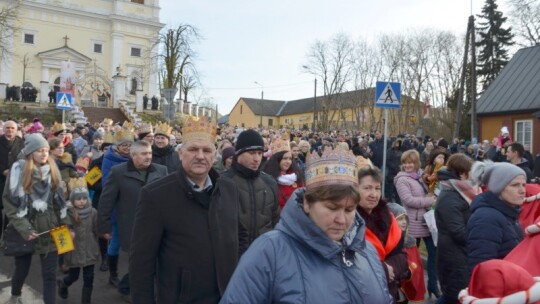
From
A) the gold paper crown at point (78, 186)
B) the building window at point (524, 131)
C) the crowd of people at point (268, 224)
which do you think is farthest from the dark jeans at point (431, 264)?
the building window at point (524, 131)

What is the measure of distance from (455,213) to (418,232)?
1789 mm

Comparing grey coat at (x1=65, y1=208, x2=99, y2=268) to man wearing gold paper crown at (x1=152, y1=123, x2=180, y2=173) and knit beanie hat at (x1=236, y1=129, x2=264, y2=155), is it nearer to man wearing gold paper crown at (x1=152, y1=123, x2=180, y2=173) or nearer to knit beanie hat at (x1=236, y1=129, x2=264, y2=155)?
man wearing gold paper crown at (x1=152, y1=123, x2=180, y2=173)

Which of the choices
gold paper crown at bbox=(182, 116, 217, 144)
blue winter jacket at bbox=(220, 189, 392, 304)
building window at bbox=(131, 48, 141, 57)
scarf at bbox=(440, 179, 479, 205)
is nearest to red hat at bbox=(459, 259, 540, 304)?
blue winter jacket at bbox=(220, 189, 392, 304)

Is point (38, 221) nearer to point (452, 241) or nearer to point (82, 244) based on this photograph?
point (82, 244)

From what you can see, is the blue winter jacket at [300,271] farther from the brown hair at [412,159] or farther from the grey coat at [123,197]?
the brown hair at [412,159]

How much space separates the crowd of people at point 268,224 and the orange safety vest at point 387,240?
1 cm

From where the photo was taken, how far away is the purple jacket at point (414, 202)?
6.83 metres

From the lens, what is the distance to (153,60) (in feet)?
199

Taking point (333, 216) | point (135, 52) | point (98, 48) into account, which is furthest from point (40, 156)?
point (135, 52)

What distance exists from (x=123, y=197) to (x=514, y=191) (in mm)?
4237

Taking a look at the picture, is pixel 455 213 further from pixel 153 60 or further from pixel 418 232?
pixel 153 60

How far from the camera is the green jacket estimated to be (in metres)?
5.40

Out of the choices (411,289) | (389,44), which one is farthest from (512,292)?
(389,44)

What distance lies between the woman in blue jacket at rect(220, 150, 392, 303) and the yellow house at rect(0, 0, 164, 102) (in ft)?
166
